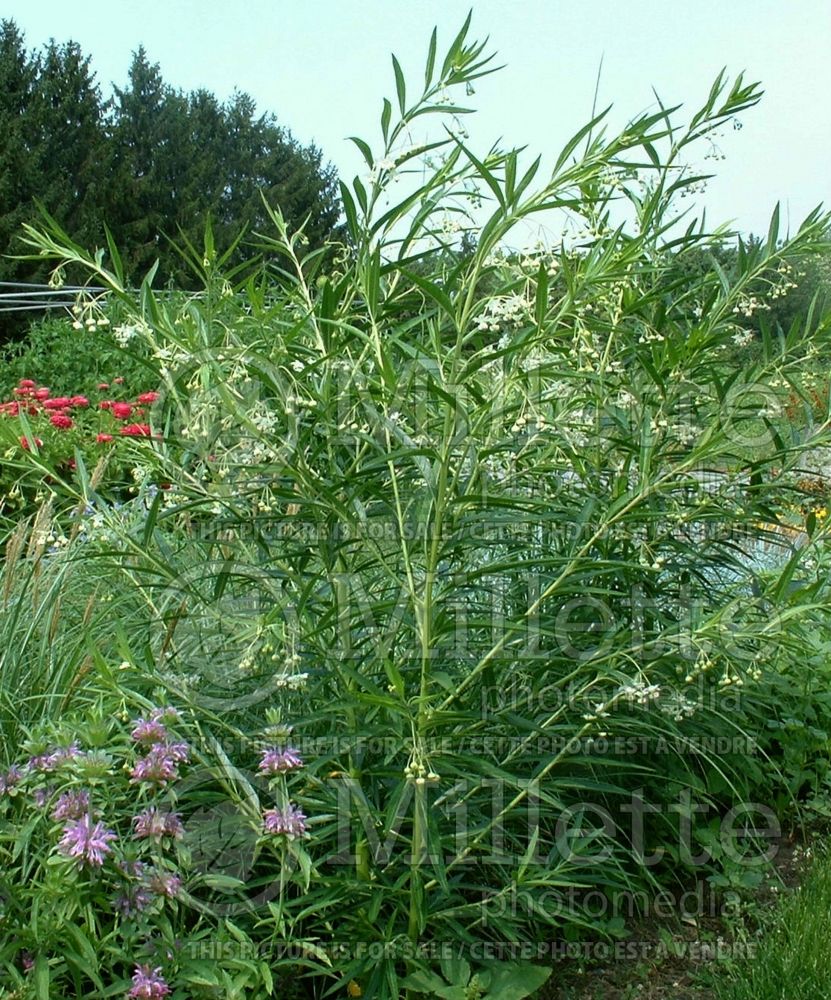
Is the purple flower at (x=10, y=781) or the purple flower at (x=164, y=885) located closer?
the purple flower at (x=164, y=885)

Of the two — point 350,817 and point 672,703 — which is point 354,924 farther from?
point 672,703

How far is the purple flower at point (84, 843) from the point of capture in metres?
2.22

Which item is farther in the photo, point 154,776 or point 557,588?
point 557,588

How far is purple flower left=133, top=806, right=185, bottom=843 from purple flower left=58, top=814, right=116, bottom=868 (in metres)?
0.09

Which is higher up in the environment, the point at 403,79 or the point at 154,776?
the point at 403,79

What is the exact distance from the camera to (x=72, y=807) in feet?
7.41

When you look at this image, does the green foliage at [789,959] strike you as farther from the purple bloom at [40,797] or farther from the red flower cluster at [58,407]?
the red flower cluster at [58,407]

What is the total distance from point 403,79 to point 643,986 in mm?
2364

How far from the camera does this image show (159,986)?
2.29 m

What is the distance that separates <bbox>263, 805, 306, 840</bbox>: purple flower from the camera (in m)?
2.38

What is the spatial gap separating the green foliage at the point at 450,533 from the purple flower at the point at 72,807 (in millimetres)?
353

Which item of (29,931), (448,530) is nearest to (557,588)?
(448,530)

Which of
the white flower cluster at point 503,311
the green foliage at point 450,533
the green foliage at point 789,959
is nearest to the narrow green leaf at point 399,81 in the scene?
the green foliage at point 450,533

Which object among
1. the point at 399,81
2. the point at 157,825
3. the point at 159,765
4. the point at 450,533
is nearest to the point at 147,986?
the point at 157,825
